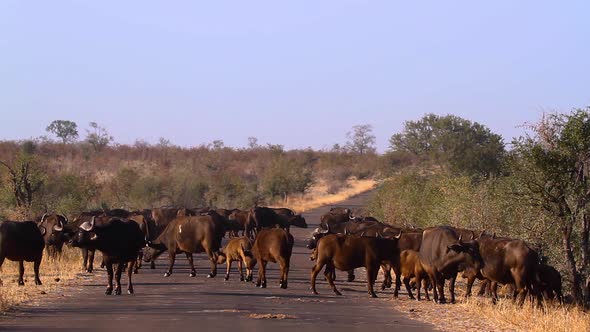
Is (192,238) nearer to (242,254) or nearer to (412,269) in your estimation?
(242,254)

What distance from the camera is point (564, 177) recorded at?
67.2ft

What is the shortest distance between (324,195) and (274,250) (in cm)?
7071

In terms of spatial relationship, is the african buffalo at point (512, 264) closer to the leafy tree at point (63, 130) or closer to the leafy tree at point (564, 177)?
the leafy tree at point (564, 177)

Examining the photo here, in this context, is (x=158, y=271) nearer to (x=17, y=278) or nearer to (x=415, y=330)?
(x=17, y=278)

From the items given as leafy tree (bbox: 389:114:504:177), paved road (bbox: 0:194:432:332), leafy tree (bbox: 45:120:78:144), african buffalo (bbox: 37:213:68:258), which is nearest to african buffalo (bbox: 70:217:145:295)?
paved road (bbox: 0:194:432:332)

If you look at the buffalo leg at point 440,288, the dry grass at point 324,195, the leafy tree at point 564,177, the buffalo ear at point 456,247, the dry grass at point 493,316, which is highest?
the dry grass at point 324,195

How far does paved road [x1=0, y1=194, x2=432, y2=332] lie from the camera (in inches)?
545

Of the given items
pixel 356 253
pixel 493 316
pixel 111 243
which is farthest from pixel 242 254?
pixel 493 316

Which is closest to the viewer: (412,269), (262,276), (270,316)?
(270,316)

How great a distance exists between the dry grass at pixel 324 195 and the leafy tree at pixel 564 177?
44.2 m

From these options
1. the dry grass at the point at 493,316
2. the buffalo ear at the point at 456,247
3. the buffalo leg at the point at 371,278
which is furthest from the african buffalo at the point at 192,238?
the buffalo ear at the point at 456,247

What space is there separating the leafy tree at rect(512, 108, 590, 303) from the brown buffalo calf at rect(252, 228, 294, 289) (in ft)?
18.1

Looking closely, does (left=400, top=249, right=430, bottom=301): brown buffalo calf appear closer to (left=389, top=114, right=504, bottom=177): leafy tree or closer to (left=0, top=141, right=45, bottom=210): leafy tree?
(left=0, top=141, right=45, bottom=210): leafy tree

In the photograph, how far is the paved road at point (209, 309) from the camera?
1384 centimetres
